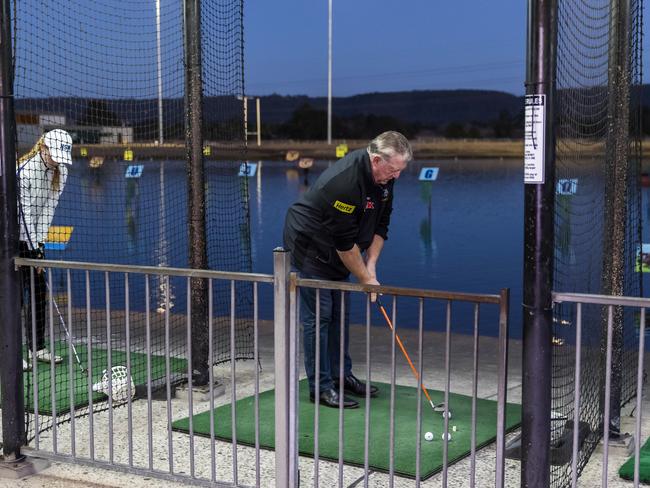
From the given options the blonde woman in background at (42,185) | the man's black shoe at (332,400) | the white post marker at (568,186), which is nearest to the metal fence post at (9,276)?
the blonde woman in background at (42,185)

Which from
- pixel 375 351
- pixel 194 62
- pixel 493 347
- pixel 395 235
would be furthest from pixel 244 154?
pixel 395 235

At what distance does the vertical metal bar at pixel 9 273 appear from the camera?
446 cm

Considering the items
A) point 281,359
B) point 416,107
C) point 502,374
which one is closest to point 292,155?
point 416,107

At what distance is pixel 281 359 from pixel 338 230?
4.67 feet

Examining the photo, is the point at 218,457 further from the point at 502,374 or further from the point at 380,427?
the point at 502,374

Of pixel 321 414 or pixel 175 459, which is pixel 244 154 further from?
pixel 175 459

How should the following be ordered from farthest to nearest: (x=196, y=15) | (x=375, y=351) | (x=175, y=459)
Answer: (x=375, y=351)
(x=196, y=15)
(x=175, y=459)

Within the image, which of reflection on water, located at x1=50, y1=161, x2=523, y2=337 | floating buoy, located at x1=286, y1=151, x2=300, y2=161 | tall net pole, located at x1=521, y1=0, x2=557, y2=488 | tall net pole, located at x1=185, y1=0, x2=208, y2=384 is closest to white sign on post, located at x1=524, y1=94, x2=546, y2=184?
tall net pole, located at x1=521, y1=0, x2=557, y2=488

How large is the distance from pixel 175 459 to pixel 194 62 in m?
2.68

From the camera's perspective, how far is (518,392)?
6113mm

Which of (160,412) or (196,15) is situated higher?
(196,15)

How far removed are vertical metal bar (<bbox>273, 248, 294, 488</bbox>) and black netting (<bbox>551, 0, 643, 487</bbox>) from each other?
1.42 m

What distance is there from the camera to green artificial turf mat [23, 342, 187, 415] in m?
5.79

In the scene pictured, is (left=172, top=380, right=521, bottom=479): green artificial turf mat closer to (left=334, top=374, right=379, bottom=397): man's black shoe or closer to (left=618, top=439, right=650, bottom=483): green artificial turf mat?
(left=334, top=374, right=379, bottom=397): man's black shoe
